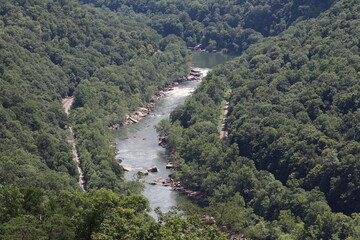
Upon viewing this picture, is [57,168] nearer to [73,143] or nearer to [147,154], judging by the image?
[73,143]

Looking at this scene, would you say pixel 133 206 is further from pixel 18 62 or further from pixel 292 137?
pixel 18 62

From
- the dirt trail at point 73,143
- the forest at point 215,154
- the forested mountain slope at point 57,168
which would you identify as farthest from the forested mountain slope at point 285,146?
the dirt trail at point 73,143

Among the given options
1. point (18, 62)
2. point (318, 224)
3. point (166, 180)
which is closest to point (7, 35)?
point (18, 62)

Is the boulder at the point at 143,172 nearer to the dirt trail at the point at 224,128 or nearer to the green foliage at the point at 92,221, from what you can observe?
the dirt trail at the point at 224,128

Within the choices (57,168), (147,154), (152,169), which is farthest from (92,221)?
(147,154)

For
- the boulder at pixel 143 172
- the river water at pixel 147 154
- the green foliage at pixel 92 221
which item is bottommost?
the river water at pixel 147 154

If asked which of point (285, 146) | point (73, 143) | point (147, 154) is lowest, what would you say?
point (147, 154)

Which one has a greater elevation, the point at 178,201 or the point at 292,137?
the point at 292,137

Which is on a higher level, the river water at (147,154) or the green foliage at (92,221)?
the green foliage at (92,221)
